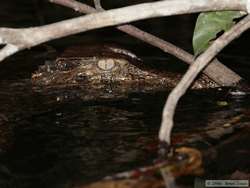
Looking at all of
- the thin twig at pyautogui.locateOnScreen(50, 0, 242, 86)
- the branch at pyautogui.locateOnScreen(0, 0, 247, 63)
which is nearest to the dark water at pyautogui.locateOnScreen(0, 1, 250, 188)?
the thin twig at pyautogui.locateOnScreen(50, 0, 242, 86)

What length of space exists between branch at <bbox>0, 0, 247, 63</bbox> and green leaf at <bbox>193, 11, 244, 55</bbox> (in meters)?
0.28

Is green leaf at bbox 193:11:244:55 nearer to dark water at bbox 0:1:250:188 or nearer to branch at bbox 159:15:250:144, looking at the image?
branch at bbox 159:15:250:144

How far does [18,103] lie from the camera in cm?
388

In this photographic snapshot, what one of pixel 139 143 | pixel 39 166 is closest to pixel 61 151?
pixel 39 166

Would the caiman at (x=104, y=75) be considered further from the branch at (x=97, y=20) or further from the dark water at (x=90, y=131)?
the branch at (x=97, y=20)

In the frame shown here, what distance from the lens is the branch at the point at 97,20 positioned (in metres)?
2.88

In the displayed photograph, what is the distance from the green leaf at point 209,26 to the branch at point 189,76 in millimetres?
220

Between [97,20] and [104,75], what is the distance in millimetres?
1375

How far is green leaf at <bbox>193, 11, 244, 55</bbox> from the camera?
3355 millimetres

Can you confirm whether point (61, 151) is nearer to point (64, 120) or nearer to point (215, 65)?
point (64, 120)

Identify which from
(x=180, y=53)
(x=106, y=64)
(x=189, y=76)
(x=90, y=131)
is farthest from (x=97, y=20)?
(x=106, y=64)

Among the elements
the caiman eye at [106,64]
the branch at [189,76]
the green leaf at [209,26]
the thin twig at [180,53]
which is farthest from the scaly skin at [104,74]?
the branch at [189,76]

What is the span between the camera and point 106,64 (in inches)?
168

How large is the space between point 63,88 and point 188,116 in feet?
3.80
